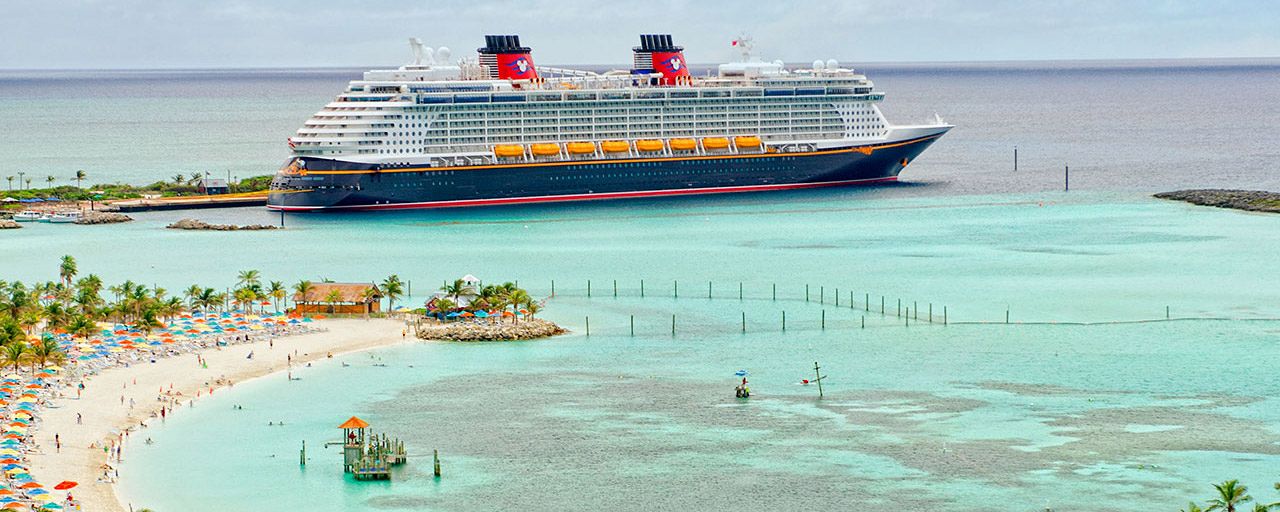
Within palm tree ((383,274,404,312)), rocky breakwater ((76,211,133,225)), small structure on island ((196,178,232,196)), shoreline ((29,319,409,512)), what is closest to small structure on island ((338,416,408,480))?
shoreline ((29,319,409,512))

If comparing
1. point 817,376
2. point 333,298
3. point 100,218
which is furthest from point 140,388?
point 100,218

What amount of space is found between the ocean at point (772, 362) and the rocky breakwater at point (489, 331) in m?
1.07

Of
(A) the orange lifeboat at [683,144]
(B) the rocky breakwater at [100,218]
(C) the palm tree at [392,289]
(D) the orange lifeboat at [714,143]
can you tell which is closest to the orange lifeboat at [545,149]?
(A) the orange lifeboat at [683,144]

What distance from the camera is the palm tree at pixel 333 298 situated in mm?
68125

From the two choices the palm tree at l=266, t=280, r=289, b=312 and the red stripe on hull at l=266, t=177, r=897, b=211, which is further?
the red stripe on hull at l=266, t=177, r=897, b=211

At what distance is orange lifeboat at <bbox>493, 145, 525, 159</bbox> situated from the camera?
108 metres

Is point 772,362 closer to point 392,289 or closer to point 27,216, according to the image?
point 392,289

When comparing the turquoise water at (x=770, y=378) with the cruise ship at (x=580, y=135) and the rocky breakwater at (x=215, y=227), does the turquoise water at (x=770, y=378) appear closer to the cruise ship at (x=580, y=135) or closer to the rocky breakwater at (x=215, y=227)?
the rocky breakwater at (x=215, y=227)

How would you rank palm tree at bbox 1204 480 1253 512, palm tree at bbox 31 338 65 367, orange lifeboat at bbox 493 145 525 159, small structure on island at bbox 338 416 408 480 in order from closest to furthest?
palm tree at bbox 1204 480 1253 512
small structure on island at bbox 338 416 408 480
palm tree at bbox 31 338 65 367
orange lifeboat at bbox 493 145 525 159

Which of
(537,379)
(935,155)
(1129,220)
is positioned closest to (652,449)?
(537,379)

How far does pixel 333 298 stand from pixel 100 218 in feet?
116

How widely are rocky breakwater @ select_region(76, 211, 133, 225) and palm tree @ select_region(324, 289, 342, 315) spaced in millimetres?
34554

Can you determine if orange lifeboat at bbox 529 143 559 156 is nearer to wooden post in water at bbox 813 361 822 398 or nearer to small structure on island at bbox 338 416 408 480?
wooden post in water at bbox 813 361 822 398

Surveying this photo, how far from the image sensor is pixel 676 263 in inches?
3263
